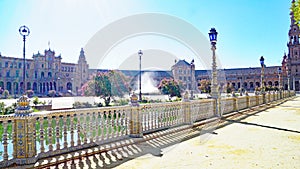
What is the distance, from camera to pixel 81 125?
5.70 metres

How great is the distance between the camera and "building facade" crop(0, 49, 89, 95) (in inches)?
2741

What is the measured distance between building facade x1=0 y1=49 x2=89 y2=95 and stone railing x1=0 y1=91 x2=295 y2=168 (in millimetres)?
61658

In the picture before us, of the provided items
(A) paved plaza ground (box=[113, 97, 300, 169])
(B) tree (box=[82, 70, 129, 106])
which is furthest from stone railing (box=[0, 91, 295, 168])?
(B) tree (box=[82, 70, 129, 106])

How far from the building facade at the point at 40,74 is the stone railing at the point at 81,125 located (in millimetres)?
61658

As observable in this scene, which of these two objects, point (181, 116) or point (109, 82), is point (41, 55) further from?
point (181, 116)

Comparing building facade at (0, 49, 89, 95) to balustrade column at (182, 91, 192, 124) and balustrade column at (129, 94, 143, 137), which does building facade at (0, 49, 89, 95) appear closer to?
balustrade column at (182, 91, 192, 124)

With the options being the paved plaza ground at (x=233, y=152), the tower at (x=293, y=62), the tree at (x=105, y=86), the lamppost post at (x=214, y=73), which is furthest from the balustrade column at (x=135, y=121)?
the tower at (x=293, y=62)

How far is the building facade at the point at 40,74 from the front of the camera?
69.6 meters

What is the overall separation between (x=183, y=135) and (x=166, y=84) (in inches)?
834

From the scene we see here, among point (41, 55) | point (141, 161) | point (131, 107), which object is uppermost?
point (41, 55)

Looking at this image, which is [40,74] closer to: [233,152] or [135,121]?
[135,121]

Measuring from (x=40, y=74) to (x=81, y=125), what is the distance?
7985 cm

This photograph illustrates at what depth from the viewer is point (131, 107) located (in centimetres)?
673

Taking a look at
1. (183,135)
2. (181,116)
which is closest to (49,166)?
(183,135)
